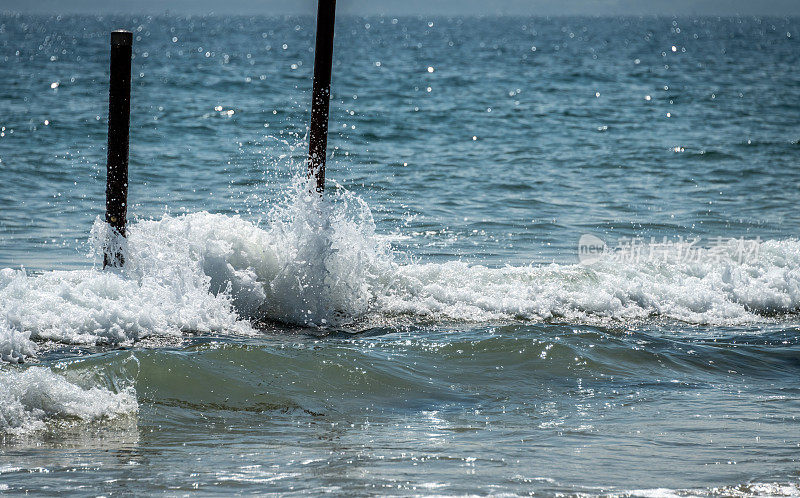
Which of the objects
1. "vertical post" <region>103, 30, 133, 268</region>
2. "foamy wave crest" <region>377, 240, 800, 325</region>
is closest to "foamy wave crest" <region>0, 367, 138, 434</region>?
"vertical post" <region>103, 30, 133, 268</region>

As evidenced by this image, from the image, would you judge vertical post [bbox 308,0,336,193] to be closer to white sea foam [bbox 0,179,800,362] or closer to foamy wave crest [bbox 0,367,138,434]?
white sea foam [bbox 0,179,800,362]

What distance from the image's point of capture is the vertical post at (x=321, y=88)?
906cm

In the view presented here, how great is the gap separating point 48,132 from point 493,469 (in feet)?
57.8

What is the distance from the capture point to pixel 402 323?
8828mm

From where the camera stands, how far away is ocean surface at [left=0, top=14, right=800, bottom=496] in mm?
5160

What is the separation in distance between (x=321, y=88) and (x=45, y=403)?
4.40 m

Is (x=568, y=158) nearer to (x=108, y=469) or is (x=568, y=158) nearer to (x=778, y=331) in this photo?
(x=778, y=331)

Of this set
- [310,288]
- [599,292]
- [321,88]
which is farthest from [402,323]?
[321,88]

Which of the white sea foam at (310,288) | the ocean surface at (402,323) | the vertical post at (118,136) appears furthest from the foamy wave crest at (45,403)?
the vertical post at (118,136)

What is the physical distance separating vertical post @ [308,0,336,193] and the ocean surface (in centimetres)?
29

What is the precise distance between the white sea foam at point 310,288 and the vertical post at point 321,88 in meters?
0.30

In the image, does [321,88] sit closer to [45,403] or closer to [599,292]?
[599,292]

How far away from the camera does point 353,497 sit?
15.0 feet

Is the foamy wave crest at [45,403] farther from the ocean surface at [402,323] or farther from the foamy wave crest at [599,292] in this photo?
the foamy wave crest at [599,292]
